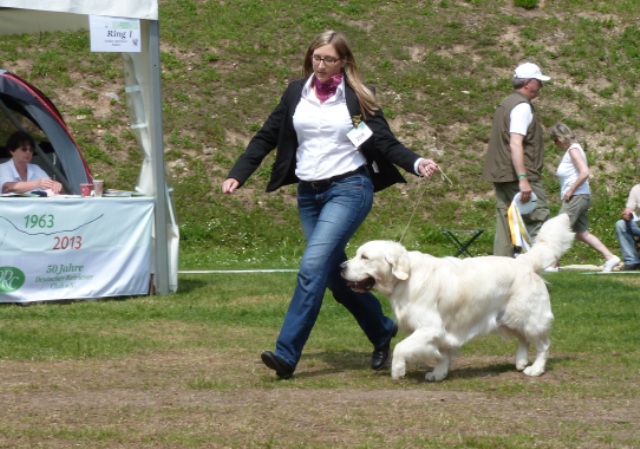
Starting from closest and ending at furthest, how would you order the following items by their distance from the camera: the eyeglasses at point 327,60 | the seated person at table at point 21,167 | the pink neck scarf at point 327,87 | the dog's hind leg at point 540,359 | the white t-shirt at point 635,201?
the eyeglasses at point 327,60 < the pink neck scarf at point 327,87 < the dog's hind leg at point 540,359 < the seated person at table at point 21,167 < the white t-shirt at point 635,201

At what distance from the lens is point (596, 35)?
20141 millimetres

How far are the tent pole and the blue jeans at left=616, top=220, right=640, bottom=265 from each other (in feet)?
20.2

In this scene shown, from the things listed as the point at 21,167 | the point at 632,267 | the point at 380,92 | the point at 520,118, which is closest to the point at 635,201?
the point at 632,267

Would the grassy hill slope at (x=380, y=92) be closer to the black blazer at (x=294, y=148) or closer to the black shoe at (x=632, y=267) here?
the black shoe at (x=632, y=267)

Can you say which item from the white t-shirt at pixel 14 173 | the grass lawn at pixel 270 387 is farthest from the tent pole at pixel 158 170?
the white t-shirt at pixel 14 173

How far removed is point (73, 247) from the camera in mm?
8859

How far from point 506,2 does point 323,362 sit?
16.2 meters

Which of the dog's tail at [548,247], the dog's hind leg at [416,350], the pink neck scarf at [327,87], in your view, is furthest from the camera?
the dog's tail at [548,247]

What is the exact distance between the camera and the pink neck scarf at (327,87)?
5.84 m

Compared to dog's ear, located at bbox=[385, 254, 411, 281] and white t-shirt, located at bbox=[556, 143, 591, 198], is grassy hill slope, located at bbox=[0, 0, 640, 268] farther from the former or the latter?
dog's ear, located at bbox=[385, 254, 411, 281]

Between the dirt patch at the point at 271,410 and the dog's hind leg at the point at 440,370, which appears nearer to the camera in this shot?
the dirt patch at the point at 271,410

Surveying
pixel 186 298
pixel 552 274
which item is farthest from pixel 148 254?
pixel 552 274

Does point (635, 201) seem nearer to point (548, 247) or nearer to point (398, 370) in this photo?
point (548, 247)

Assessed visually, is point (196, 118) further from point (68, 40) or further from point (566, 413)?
point (566, 413)
